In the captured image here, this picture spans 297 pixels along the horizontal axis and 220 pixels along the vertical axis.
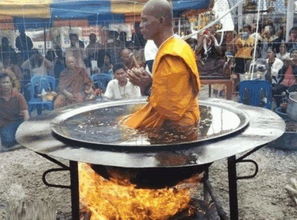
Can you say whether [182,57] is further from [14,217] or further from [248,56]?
[248,56]

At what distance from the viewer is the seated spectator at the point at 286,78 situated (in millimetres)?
9398

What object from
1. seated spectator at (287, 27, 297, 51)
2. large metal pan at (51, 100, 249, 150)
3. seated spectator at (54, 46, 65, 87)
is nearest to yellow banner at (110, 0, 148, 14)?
seated spectator at (54, 46, 65, 87)

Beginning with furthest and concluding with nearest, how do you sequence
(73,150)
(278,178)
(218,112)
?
1. (278,178)
2. (218,112)
3. (73,150)

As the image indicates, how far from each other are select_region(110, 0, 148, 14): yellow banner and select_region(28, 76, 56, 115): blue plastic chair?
98.4 inches

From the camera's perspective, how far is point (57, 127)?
3246mm

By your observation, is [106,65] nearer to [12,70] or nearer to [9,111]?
[12,70]

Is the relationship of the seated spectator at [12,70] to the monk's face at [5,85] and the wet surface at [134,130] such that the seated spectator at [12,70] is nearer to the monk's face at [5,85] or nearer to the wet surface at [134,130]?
the monk's face at [5,85]

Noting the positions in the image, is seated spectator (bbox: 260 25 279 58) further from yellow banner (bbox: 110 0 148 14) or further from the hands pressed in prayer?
the hands pressed in prayer

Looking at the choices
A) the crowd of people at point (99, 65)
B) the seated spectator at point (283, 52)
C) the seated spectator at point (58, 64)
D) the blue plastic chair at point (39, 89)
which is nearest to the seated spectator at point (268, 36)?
the crowd of people at point (99, 65)

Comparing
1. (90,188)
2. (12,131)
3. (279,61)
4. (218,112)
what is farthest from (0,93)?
(279,61)

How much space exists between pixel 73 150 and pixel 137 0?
838cm

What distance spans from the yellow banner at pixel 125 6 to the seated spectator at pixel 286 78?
4.27 meters

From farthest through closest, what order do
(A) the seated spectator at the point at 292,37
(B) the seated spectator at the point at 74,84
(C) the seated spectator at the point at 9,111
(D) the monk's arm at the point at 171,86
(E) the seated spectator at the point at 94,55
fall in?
(A) the seated spectator at the point at 292,37 < (E) the seated spectator at the point at 94,55 < (B) the seated spectator at the point at 74,84 < (C) the seated spectator at the point at 9,111 < (D) the monk's arm at the point at 171,86

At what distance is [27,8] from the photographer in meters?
9.63
